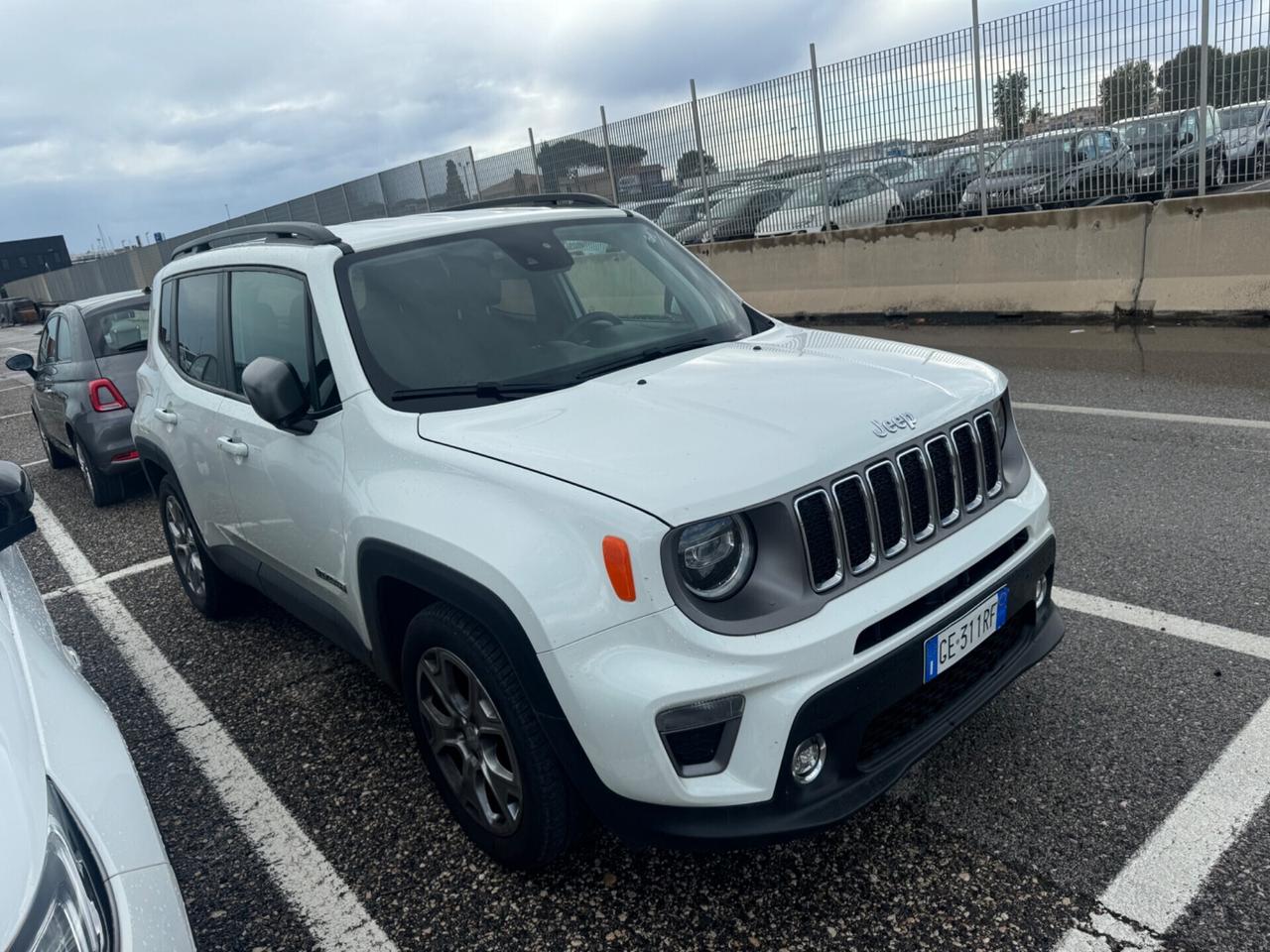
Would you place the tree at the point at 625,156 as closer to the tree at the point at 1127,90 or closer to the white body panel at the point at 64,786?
the tree at the point at 1127,90

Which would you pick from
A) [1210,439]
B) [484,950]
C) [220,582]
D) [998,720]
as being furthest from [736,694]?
[1210,439]

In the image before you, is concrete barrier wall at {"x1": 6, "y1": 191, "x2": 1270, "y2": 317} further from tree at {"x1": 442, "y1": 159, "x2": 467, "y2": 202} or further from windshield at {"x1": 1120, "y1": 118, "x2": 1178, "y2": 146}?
tree at {"x1": 442, "y1": 159, "x2": 467, "y2": 202}

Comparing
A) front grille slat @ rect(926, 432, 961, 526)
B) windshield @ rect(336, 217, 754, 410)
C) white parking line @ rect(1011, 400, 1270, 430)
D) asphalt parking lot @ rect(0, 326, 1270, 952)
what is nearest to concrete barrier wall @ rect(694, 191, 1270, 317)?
white parking line @ rect(1011, 400, 1270, 430)

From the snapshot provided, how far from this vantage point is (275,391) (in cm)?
314

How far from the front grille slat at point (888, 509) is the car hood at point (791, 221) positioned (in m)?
11.1

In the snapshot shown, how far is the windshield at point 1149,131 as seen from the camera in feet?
31.2

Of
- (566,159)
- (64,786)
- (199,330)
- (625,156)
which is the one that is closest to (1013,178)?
(625,156)

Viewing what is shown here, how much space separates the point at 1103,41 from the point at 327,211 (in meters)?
22.6

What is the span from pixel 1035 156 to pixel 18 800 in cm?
1121

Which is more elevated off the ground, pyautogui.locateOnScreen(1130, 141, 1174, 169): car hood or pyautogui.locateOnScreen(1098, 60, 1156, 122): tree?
pyautogui.locateOnScreen(1098, 60, 1156, 122): tree

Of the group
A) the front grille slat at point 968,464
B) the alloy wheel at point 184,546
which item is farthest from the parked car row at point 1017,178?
the alloy wheel at point 184,546

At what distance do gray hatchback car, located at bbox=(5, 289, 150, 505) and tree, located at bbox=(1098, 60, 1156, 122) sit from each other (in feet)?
29.7

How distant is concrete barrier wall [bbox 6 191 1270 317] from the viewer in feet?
28.4

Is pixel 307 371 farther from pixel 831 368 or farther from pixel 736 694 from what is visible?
pixel 736 694
